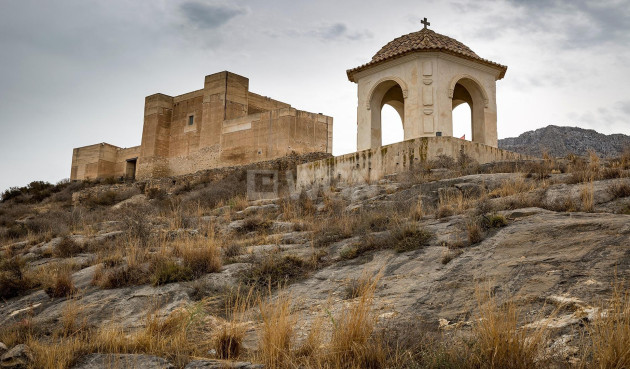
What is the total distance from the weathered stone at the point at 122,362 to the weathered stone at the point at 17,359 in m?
0.40

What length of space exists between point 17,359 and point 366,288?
2677 mm

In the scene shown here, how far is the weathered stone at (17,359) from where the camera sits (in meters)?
3.75

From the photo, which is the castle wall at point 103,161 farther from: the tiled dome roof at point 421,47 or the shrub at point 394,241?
the shrub at point 394,241

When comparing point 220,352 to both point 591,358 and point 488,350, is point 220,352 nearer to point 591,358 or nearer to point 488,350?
point 488,350

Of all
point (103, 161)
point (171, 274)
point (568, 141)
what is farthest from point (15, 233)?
point (103, 161)

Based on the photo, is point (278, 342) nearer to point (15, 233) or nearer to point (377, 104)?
point (377, 104)

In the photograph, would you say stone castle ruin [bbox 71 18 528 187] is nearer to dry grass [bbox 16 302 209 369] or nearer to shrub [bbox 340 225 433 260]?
shrub [bbox 340 225 433 260]

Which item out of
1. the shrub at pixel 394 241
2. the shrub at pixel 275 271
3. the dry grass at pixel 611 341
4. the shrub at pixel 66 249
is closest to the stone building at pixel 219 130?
the shrub at pixel 66 249

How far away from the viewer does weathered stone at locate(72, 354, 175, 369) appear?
3.58 m

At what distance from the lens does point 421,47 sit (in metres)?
13.0

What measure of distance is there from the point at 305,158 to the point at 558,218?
19.3 m

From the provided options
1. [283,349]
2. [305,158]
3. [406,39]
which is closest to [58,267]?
[283,349]

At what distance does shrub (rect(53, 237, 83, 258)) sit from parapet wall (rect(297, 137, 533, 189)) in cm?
610

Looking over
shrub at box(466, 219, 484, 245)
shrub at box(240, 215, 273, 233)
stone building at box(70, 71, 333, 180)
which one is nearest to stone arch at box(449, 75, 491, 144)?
shrub at box(240, 215, 273, 233)
